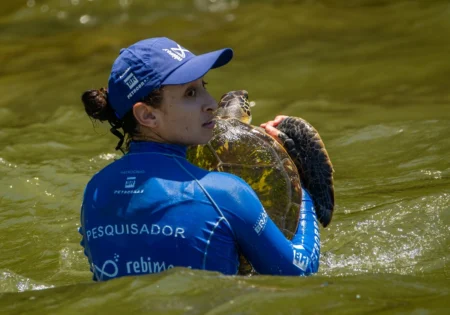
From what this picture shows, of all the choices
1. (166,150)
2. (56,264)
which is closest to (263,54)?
(56,264)

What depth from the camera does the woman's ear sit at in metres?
3.37

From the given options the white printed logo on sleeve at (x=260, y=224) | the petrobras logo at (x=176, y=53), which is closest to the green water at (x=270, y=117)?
the white printed logo on sleeve at (x=260, y=224)

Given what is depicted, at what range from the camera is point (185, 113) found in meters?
3.38

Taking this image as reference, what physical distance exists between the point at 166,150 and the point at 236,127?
3.47 ft

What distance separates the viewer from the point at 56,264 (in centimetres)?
526

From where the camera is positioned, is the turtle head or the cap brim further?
the turtle head

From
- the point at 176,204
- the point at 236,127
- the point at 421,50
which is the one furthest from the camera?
the point at 421,50

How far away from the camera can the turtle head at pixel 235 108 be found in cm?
468

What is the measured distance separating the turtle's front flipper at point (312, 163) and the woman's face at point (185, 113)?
3.68 ft

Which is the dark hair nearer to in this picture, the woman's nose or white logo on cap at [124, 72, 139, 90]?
white logo on cap at [124, 72, 139, 90]

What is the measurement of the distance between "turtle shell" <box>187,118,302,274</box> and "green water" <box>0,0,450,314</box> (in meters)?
0.46

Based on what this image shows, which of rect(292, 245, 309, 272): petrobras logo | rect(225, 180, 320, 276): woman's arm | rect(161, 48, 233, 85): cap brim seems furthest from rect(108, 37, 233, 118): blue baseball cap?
rect(292, 245, 309, 272): petrobras logo

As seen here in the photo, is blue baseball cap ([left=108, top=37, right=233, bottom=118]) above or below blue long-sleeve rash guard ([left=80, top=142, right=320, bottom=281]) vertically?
above

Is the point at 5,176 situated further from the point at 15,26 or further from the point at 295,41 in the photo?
the point at 15,26
